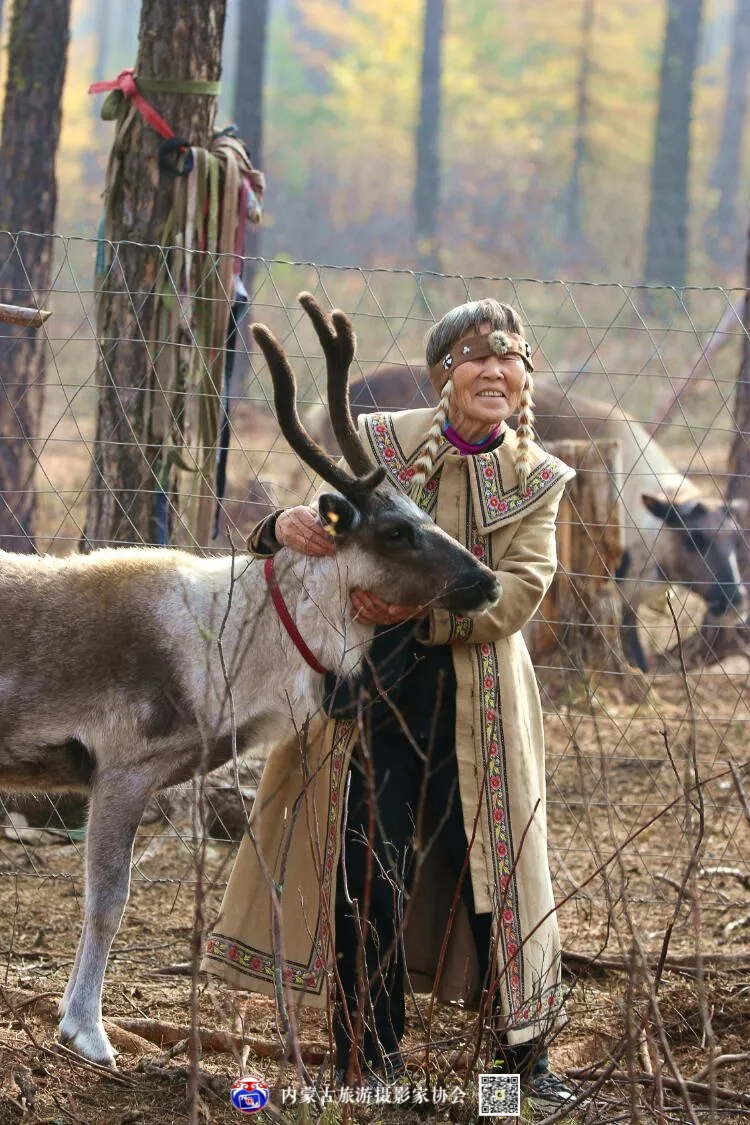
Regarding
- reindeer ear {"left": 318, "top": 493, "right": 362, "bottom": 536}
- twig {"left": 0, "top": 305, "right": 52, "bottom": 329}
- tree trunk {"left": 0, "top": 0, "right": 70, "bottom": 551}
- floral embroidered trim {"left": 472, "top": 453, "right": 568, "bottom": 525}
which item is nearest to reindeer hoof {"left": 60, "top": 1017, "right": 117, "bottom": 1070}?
reindeer ear {"left": 318, "top": 493, "right": 362, "bottom": 536}

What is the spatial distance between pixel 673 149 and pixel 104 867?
86.1 ft

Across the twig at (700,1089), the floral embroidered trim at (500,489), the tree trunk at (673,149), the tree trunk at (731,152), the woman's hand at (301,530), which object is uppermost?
the tree trunk at (731,152)

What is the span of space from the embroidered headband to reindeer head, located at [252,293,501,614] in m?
0.28

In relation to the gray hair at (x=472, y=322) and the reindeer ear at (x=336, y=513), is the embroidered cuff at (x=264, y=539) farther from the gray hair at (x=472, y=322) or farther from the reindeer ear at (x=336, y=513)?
the gray hair at (x=472, y=322)

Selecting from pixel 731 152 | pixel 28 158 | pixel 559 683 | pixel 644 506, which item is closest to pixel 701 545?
pixel 644 506

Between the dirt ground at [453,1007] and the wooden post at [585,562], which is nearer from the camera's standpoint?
the dirt ground at [453,1007]

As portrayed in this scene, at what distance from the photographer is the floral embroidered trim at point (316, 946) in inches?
141

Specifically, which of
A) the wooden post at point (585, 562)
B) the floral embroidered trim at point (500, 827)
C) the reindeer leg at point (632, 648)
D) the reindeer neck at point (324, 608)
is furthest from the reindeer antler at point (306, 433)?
the reindeer leg at point (632, 648)

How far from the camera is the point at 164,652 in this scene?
3744mm

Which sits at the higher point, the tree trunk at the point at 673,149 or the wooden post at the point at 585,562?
the tree trunk at the point at 673,149

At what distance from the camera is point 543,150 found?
34.1m

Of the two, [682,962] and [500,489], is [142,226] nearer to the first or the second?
[500,489]

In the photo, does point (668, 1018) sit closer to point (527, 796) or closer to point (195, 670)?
point (527, 796)

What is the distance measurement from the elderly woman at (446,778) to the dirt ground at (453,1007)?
0.16 m
